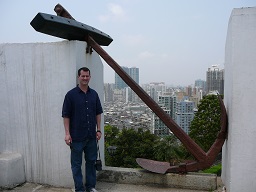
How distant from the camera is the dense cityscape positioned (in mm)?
28625

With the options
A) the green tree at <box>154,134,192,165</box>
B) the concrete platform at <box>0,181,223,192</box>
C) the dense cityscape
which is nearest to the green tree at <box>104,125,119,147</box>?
the dense cityscape

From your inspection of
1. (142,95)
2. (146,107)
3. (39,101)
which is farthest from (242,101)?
(146,107)

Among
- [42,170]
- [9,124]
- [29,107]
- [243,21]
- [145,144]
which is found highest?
[243,21]

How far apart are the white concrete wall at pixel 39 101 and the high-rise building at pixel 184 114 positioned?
94.1 ft

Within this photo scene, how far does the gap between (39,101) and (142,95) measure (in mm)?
1279

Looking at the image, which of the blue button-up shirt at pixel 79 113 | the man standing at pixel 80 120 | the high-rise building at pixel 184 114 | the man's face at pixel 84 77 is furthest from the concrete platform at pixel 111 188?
the high-rise building at pixel 184 114

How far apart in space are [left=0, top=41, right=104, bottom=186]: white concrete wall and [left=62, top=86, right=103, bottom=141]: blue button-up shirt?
0.34 metres

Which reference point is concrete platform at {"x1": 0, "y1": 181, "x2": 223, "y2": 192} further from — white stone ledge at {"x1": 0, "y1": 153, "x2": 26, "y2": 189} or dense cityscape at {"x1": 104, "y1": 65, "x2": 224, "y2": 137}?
dense cityscape at {"x1": 104, "y1": 65, "x2": 224, "y2": 137}

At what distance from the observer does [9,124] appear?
361 cm

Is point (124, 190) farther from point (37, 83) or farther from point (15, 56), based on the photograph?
point (15, 56)

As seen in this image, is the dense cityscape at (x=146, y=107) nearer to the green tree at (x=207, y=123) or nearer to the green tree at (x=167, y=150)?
the green tree at (x=207, y=123)

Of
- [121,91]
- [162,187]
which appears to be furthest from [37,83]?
[121,91]

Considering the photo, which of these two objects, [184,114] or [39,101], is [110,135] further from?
[39,101]

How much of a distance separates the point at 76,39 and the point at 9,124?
140 centimetres
